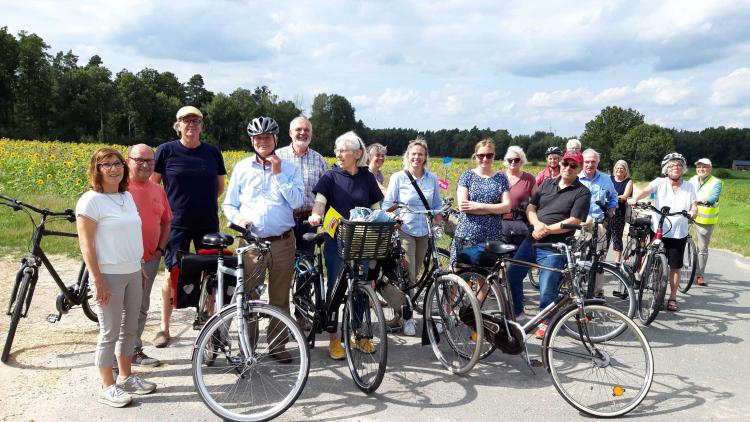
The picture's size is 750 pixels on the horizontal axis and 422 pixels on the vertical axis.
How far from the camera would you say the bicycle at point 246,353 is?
11.0 ft

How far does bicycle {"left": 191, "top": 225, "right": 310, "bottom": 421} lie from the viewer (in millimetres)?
3357

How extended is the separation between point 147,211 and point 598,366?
3890mm

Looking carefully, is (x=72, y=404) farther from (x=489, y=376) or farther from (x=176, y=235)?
(x=489, y=376)

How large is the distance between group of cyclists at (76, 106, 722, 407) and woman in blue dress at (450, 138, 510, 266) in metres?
0.01

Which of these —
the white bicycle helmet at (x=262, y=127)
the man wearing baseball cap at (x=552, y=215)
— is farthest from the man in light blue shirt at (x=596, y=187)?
the white bicycle helmet at (x=262, y=127)

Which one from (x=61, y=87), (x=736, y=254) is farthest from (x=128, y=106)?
(x=736, y=254)

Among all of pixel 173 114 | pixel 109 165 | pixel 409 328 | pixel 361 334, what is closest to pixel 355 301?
pixel 361 334

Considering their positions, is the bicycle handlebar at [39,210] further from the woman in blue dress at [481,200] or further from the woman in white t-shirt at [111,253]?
the woman in blue dress at [481,200]

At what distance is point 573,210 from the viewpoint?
195 inches

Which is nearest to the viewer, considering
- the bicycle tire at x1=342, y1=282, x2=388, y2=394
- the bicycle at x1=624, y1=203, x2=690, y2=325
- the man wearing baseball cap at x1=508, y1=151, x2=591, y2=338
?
the bicycle tire at x1=342, y1=282, x2=388, y2=394

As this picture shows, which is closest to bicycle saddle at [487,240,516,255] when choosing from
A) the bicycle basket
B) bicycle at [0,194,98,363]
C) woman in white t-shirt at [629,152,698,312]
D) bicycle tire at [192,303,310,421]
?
the bicycle basket

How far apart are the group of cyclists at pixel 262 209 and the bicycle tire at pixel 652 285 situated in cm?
95

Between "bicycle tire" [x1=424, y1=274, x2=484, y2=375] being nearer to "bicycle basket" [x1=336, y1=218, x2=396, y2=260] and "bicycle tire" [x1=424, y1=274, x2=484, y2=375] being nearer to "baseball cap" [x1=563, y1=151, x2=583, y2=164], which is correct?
"bicycle basket" [x1=336, y1=218, x2=396, y2=260]

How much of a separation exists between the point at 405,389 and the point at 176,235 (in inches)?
98.0
